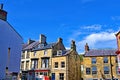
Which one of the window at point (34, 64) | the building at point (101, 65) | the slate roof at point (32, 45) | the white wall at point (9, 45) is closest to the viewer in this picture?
the white wall at point (9, 45)

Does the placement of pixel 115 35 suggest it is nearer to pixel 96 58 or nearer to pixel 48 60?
pixel 96 58

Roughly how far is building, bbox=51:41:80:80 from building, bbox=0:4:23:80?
48.0ft

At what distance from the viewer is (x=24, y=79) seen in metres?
52.7

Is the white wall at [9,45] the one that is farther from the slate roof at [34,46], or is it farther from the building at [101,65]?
the building at [101,65]

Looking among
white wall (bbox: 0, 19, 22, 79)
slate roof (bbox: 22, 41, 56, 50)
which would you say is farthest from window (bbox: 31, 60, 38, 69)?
white wall (bbox: 0, 19, 22, 79)

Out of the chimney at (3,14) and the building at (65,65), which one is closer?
the chimney at (3,14)

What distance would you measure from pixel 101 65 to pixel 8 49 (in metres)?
22.9

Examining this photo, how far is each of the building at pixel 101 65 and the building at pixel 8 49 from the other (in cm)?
1866

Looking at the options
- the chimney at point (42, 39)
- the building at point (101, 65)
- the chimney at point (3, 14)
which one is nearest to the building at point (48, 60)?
the chimney at point (42, 39)

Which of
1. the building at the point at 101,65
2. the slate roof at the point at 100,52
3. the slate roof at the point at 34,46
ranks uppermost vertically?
the slate roof at the point at 34,46

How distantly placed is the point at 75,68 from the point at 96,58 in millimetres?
6331

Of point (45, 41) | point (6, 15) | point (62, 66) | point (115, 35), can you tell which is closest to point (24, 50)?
point (45, 41)

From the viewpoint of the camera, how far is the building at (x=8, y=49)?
3308 cm

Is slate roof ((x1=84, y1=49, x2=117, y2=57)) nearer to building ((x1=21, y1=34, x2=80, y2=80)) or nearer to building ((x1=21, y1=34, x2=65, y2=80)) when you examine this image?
building ((x1=21, y1=34, x2=80, y2=80))
